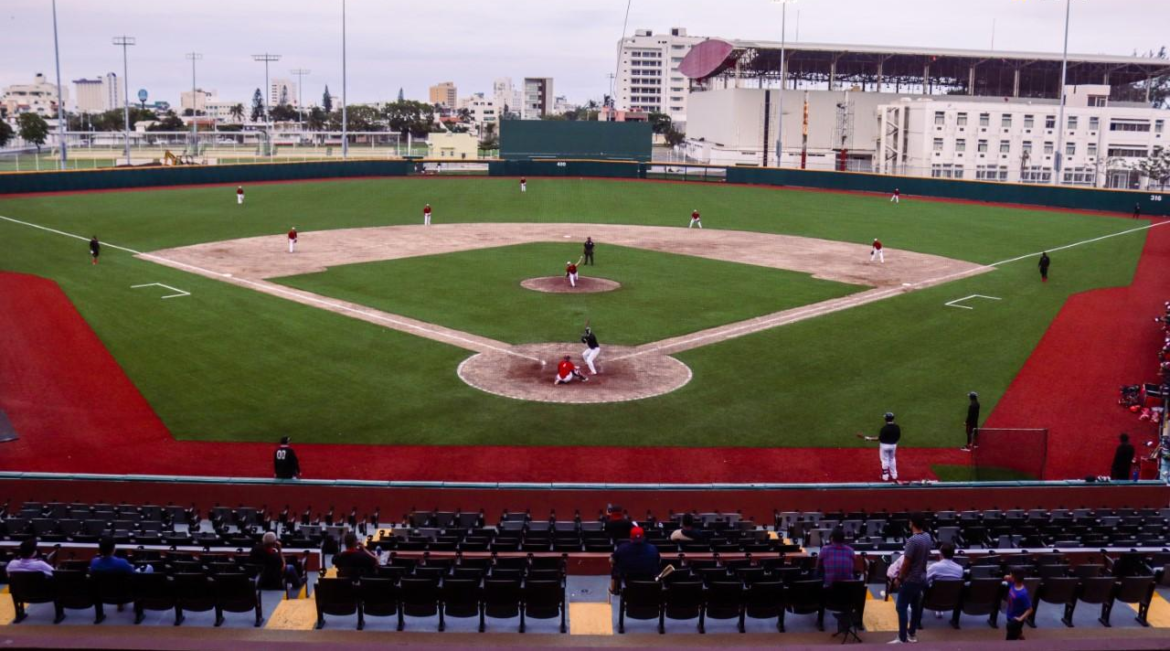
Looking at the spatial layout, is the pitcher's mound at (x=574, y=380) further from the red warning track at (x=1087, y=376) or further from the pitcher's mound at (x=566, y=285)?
the pitcher's mound at (x=566, y=285)

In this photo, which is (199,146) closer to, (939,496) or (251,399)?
(251,399)

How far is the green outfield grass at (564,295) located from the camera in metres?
30.6

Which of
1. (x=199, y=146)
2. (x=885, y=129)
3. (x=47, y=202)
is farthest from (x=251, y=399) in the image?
(x=885, y=129)

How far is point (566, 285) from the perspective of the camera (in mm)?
37375

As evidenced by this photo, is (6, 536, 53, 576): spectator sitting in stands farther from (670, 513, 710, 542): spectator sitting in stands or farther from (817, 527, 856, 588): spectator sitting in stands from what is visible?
(817, 527, 856, 588): spectator sitting in stands

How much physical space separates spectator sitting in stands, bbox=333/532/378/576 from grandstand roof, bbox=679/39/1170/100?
106m

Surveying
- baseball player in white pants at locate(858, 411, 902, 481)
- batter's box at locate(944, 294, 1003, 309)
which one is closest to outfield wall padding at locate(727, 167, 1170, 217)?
batter's box at locate(944, 294, 1003, 309)

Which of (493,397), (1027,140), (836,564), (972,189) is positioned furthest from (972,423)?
(1027,140)

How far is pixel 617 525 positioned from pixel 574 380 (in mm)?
11519

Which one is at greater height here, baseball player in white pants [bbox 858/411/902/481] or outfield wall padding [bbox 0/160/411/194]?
outfield wall padding [bbox 0/160/411/194]

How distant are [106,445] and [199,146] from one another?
78.1 m

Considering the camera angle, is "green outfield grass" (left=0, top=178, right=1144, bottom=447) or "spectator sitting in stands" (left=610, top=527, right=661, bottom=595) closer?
"spectator sitting in stands" (left=610, top=527, right=661, bottom=595)

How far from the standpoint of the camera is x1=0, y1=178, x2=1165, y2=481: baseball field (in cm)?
2095

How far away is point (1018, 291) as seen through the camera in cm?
3828
